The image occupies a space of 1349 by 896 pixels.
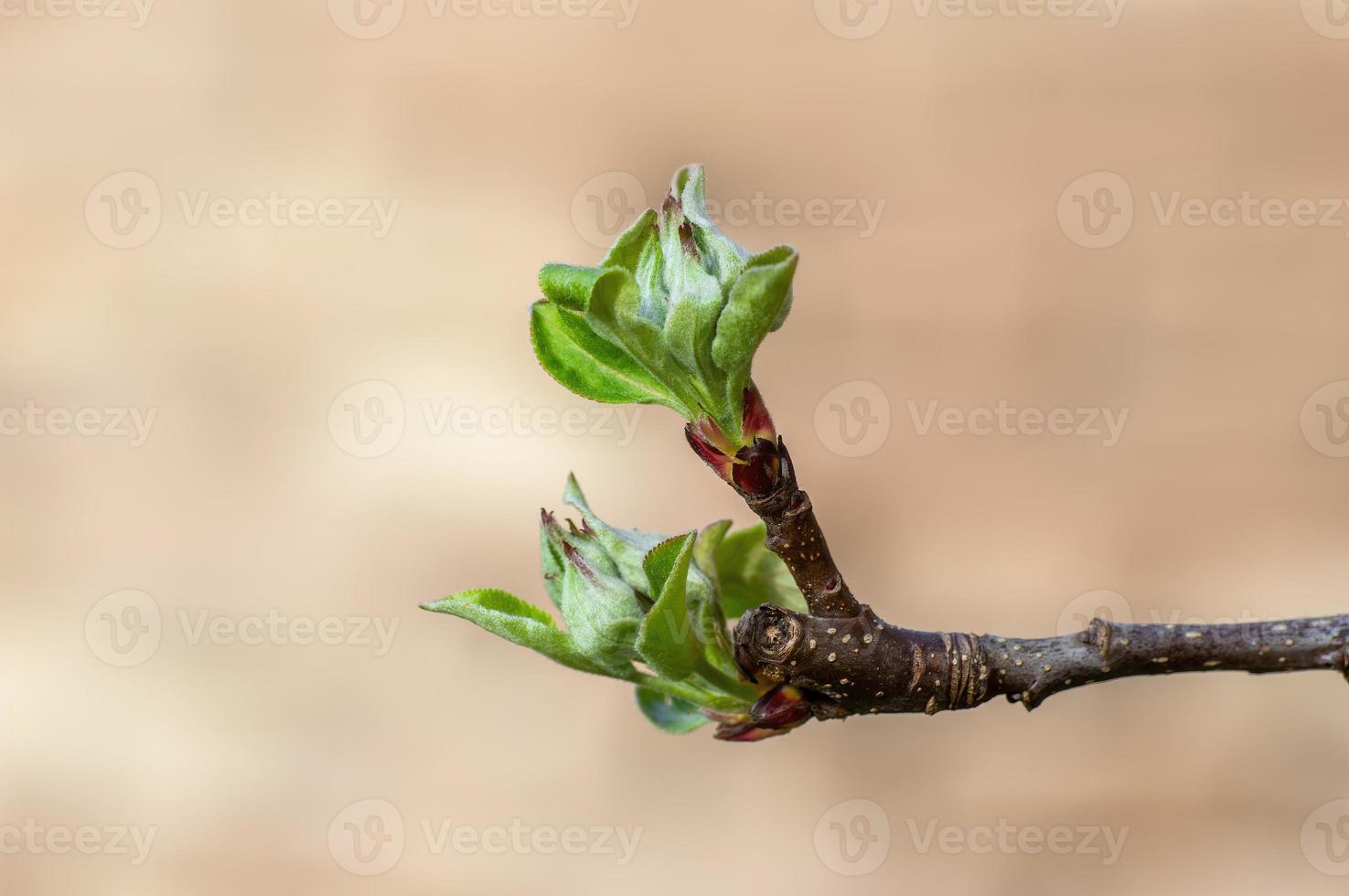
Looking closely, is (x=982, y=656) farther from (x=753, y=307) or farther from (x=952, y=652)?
(x=753, y=307)

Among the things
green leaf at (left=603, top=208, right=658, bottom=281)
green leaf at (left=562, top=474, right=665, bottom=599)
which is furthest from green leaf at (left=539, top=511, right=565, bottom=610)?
green leaf at (left=603, top=208, right=658, bottom=281)

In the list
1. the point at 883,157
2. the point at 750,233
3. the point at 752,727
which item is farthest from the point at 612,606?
the point at 883,157

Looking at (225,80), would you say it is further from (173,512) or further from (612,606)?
(612,606)

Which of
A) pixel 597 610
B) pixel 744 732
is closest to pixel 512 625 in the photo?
pixel 597 610

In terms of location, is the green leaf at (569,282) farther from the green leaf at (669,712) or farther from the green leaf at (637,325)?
the green leaf at (669,712)

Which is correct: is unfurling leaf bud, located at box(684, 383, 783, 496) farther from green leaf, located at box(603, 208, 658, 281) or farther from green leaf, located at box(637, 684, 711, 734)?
green leaf, located at box(637, 684, 711, 734)

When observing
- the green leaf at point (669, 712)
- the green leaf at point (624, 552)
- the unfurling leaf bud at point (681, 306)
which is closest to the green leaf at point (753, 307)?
the unfurling leaf bud at point (681, 306)

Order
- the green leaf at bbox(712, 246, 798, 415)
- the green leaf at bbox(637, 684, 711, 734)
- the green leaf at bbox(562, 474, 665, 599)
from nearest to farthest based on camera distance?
the green leaf at bbox(712, 246, 798, 415), the green leaf at bbox(562, 474, 665, 599), the green leaf at bbox(637, 684, 711, 734)
